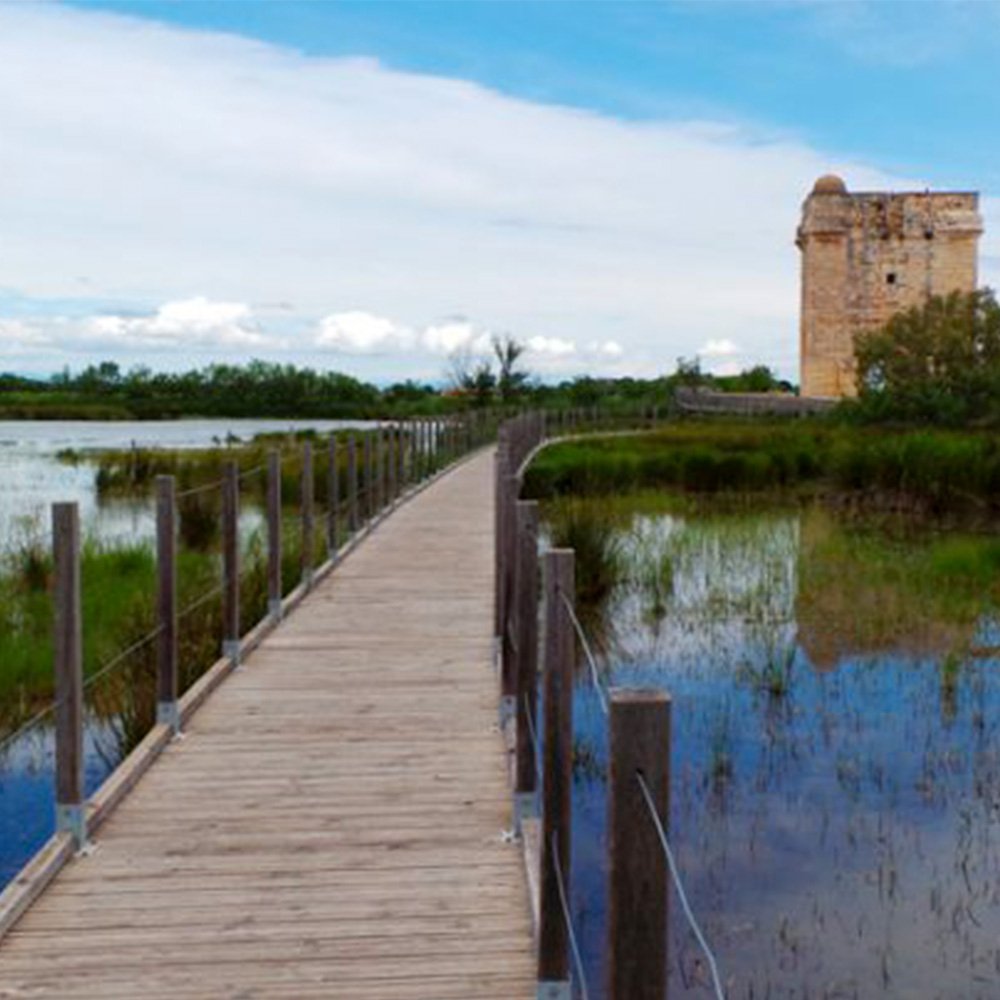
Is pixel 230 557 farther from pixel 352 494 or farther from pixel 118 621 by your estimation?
pixel 352 494

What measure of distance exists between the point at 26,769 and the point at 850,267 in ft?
154

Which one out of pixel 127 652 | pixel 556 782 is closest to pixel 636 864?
pixel 556 782

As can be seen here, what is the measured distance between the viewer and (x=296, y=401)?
83188 millimetres

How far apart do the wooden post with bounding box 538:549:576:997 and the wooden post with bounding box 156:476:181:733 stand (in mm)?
2422

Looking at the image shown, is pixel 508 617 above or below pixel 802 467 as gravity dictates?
below

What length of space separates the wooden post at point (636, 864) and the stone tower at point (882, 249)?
1953 inches

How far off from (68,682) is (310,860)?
3.34 feet

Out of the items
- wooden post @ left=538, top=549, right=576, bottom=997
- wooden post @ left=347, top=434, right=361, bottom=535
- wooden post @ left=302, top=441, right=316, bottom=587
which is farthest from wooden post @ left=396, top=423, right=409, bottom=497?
wooden post @ left=538, top=549, right=576, bottom=997

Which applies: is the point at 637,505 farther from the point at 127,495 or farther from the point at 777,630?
the point at 777,630

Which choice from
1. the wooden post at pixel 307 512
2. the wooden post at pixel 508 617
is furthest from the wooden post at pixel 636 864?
the wooden post at pixel 307 512

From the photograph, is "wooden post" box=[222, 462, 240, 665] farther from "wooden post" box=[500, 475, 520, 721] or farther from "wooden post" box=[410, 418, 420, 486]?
"wooden post" box=[410, 418, 420, 486]

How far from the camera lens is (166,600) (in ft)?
19.8

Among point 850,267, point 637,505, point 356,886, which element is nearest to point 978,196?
point 850,267

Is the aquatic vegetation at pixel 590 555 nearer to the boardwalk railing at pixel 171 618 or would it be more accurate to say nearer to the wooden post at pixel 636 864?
the boardwalk railing at pixel 171 618
